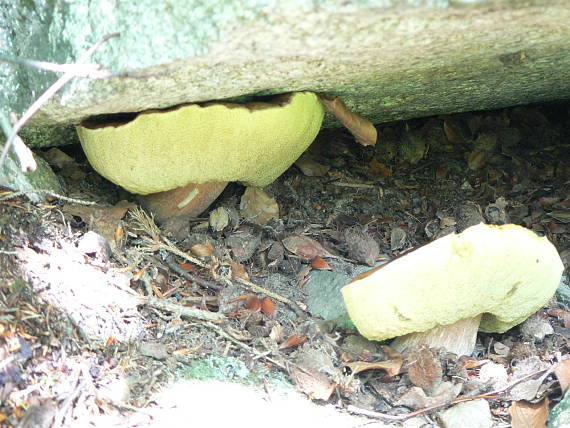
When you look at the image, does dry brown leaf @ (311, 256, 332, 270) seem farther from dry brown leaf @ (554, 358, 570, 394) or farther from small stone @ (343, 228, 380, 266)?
dry brown leaf @ (554, 358, 570, 394)

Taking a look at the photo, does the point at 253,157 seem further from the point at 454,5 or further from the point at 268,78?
the point at 454,5

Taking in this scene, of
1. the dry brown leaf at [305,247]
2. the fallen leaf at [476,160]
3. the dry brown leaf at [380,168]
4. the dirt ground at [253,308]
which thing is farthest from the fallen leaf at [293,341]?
the fallen leaf at [476,160]

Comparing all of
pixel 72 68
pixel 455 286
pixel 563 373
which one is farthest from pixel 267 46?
pixel 563 373

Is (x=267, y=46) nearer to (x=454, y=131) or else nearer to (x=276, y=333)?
(x=276, y=333)

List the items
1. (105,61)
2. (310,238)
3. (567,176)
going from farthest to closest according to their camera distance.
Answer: (567,176) < (310,238) < (105,61)


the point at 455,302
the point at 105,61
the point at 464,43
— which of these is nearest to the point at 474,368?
the point at 455,302
